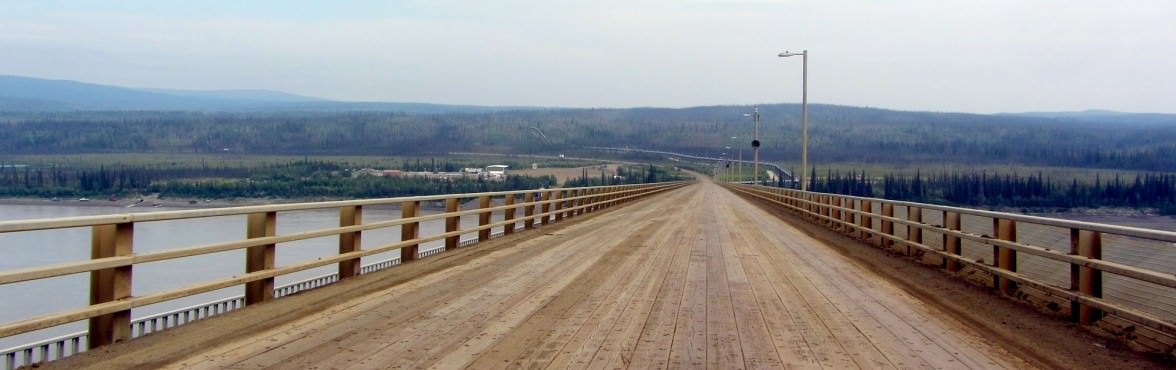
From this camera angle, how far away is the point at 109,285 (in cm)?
838

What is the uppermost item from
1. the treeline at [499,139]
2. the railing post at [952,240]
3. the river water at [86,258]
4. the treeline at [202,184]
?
the treeline at [499,139]

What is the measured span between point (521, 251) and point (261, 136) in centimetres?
7656

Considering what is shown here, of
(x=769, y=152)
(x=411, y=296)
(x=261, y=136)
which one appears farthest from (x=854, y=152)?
(x=411, y=296)

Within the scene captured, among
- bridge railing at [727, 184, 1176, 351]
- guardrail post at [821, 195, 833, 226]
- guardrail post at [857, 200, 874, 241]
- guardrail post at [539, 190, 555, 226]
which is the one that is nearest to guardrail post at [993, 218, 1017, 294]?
bridge railing at [727, 184, 1176, 351]

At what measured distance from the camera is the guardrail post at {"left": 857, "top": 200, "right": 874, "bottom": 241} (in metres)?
22.8

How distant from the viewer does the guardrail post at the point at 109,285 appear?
27.2 ft

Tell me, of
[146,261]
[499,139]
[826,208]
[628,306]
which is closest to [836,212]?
[826,208]

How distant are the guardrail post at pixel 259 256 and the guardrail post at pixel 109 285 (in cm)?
238

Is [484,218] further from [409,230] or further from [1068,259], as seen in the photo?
[1068,259]

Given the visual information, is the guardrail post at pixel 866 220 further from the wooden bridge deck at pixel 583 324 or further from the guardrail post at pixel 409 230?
the guardrail post at pixel 409 230

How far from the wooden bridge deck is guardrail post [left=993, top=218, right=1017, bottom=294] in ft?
4.32

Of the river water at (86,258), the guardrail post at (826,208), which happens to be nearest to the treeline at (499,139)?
the guardrail post at (826,208)

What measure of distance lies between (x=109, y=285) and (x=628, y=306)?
518 cm

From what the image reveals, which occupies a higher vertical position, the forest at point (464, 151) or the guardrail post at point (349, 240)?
the forest at point (464, 151)
